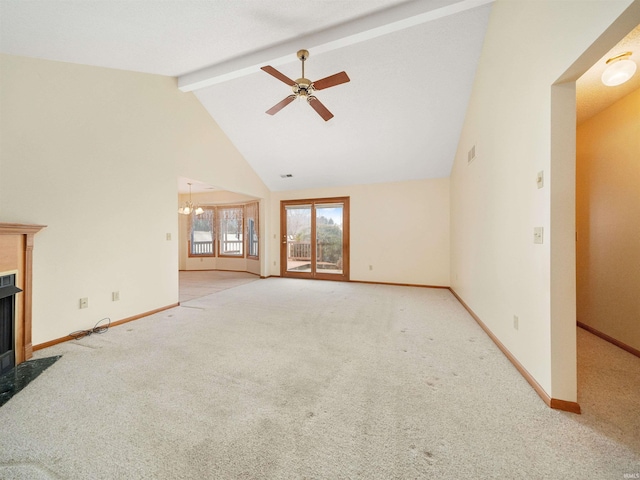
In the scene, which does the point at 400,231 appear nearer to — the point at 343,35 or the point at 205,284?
the point at 343,35

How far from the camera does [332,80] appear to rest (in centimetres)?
263

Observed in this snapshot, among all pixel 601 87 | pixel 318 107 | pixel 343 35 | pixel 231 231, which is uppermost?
pixel 343 35

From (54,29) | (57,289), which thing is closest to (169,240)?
(57,289)

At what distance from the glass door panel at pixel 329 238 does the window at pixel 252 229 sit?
192 centimetres

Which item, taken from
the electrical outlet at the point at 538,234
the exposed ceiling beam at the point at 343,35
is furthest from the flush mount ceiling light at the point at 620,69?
the electrical outlet at the point at 538,234

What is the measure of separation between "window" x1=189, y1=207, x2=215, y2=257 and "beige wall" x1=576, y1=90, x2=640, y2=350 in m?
8.63

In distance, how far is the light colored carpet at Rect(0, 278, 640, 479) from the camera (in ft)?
3.92

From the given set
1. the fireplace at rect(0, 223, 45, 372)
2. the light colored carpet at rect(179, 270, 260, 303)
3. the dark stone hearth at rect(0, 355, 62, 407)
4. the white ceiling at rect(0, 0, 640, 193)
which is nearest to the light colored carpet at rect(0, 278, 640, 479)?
the dark stone hearth at rect(0, 355, 62, 407)

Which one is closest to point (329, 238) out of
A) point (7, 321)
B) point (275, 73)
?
point (275, 73)

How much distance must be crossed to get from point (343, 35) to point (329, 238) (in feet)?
14.3

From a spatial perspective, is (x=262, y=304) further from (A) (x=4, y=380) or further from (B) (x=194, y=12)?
(B) (x=194, y=12)

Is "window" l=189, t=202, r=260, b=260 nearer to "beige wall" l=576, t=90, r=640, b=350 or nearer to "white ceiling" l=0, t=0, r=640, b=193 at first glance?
"white ceiling" l=0, t=0, r=640, b=193

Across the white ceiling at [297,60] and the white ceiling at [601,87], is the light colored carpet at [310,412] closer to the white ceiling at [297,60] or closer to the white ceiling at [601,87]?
the white ceiling at [601,87]

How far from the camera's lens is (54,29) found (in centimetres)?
221
